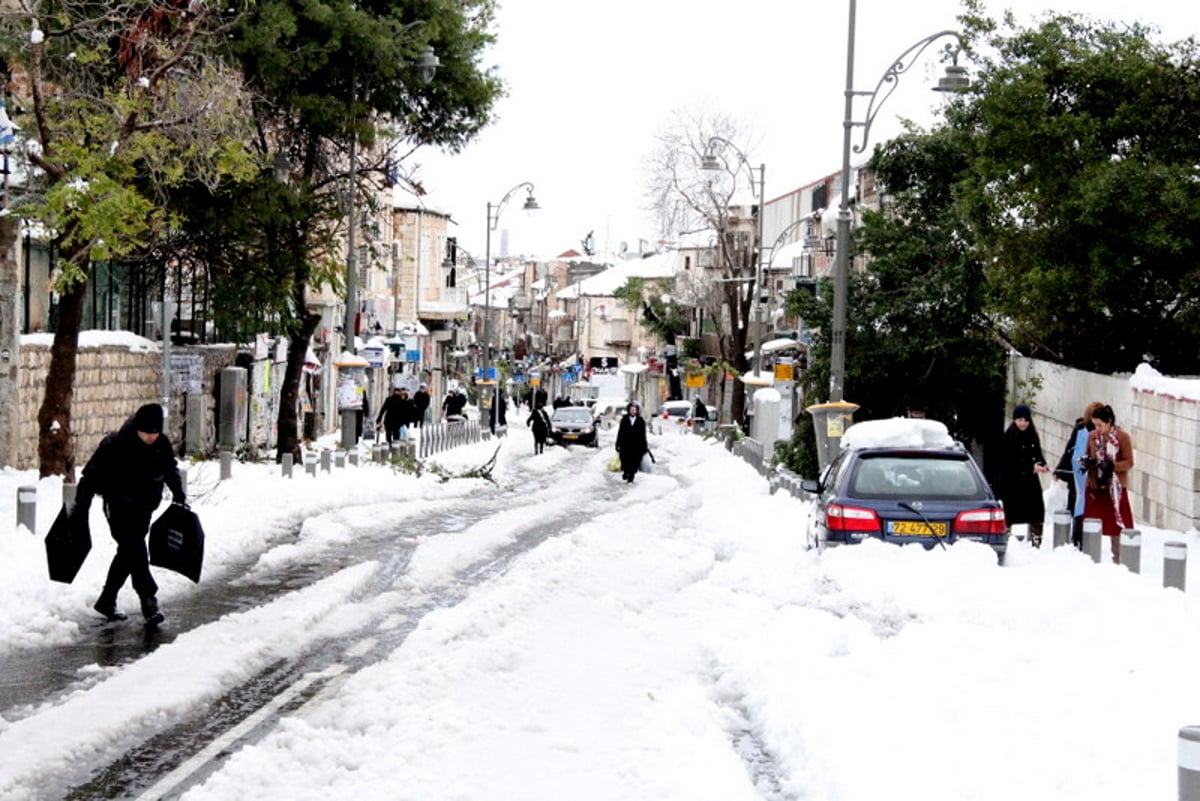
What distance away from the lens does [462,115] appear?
3434 cm

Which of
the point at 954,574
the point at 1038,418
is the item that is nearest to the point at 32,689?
the point at 954,574

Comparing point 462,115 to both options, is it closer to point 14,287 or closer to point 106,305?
point 106,305

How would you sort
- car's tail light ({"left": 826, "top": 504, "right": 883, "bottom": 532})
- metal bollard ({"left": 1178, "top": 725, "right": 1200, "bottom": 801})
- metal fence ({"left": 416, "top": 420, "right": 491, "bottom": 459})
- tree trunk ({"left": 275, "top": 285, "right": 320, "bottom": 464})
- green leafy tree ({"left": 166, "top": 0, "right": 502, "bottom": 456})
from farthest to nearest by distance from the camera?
metal fence ({"left": 416, "top": 420, "right": 491, "bottom": 459}) < tree trunk ({"left": 275, "top": 285, "right": 320, "bottom": 464}) < green leafy tree ({"left": 166, "top": 0, "right": 502, "bottom": 456}) < car's tail light ({"left": 826, "top": 504, "right": 883, "bottom": 532}) < metal bollard ({"left": 1178, "top": 725, "right": 1200, "bottom": 801})

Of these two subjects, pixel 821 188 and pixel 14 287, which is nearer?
pixel 14 287

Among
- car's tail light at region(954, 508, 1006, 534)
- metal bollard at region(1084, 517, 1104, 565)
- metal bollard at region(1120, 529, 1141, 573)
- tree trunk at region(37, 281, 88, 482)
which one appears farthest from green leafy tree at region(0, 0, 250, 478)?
metal bollard at region(1120, 529, 1141, 573)

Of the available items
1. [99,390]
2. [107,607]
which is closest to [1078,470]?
[107,607]

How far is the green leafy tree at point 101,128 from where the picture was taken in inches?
729

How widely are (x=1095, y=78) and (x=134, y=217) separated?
13.9 metres

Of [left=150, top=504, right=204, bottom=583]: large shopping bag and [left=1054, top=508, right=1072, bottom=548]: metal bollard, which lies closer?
[left=150, top=504, right=204, bottom=583]: large shopping bag

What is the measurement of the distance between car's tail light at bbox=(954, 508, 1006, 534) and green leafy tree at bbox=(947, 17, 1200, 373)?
851 centimetres

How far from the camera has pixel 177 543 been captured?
12977 millimetres

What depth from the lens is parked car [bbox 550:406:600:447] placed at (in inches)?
2183

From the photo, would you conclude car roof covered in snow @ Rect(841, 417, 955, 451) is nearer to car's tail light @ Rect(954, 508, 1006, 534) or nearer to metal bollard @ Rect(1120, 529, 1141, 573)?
car's tail light @ Rect(954, 508, 1006, 534)

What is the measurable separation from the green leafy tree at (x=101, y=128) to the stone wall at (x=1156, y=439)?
11.8 metres
